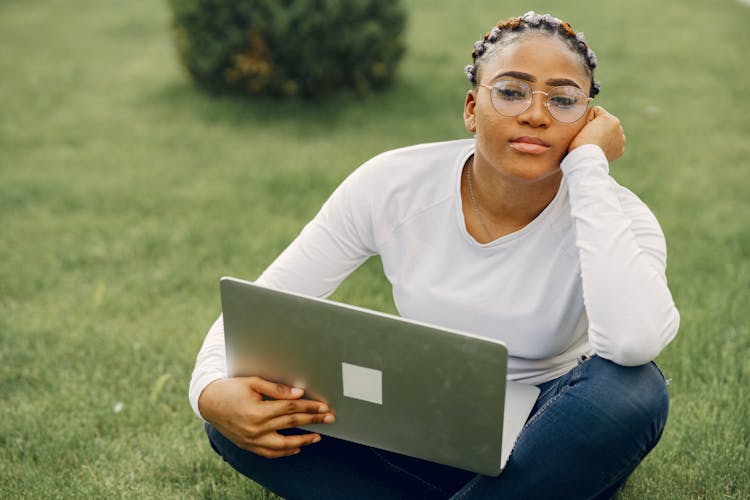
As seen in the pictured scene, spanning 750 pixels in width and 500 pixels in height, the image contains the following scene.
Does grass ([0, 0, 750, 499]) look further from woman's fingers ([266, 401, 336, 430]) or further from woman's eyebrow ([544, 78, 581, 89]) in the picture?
woman's eyebrow ([544, 78, 581, 89])

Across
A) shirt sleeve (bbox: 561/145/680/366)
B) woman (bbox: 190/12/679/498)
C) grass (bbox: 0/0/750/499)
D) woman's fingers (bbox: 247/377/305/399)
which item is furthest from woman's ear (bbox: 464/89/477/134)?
grass (bbox: 0/0/750/499)

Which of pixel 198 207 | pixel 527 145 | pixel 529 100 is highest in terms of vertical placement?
pixel 529 100

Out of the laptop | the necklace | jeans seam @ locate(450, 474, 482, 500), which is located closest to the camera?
the laptop

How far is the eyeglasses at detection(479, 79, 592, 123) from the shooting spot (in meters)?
2.08

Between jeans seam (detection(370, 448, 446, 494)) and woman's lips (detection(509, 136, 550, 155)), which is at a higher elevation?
woman's lips (detection(509, 136, 550, 155))

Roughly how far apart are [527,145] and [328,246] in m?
0.59

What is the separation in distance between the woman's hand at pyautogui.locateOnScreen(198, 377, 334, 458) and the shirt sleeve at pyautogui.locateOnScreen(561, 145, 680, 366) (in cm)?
65

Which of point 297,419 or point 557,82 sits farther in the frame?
point 557,82

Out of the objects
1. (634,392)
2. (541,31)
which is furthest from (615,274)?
(541,31)

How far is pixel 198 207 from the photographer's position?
15.0 feet

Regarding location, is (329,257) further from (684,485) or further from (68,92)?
(68,92)

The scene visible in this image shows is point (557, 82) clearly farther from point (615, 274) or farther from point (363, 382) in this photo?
point (363, 382)

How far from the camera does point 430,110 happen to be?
19.2 ft

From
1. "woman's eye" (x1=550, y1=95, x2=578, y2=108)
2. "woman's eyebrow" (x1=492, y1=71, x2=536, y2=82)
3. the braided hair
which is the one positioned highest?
the braided hair
